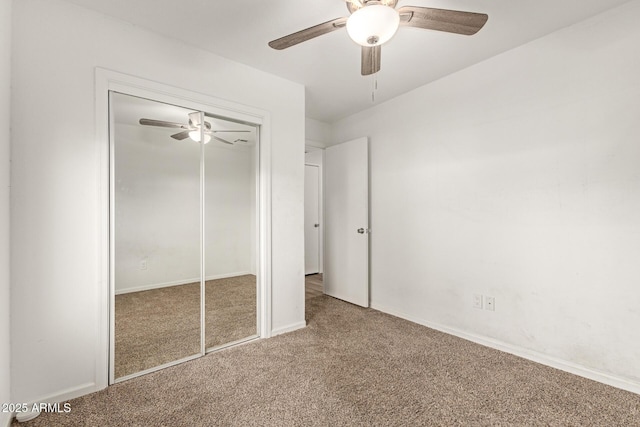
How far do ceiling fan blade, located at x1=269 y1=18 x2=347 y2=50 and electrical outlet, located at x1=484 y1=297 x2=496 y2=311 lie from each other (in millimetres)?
2401

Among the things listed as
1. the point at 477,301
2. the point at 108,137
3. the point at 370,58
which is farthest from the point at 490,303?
the point at 108,137

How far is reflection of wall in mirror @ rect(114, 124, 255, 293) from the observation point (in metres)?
2.12

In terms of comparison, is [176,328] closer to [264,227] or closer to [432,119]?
[264,227]

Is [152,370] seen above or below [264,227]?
below

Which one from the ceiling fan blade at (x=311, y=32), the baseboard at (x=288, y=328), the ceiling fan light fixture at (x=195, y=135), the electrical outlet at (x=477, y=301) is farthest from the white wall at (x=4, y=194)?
the electrical outlet at (x=477, y=301)

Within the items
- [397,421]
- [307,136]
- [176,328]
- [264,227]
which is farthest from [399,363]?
[307,136]

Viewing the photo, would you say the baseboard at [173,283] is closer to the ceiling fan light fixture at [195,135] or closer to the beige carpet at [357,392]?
the beige carpet at [357,392]

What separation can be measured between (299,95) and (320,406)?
8.73 ft

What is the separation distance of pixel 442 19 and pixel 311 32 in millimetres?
677

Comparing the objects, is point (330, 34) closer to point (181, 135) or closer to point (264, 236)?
point (181, 135)

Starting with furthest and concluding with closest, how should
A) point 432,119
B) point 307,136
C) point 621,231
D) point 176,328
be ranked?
1. point 307,136
2. point 432,119
3. point 176,328
4. point 621,231

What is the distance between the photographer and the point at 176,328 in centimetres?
239

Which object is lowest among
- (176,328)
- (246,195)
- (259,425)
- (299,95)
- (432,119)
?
(259,425)

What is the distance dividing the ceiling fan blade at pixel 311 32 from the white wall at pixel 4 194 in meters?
1.42
